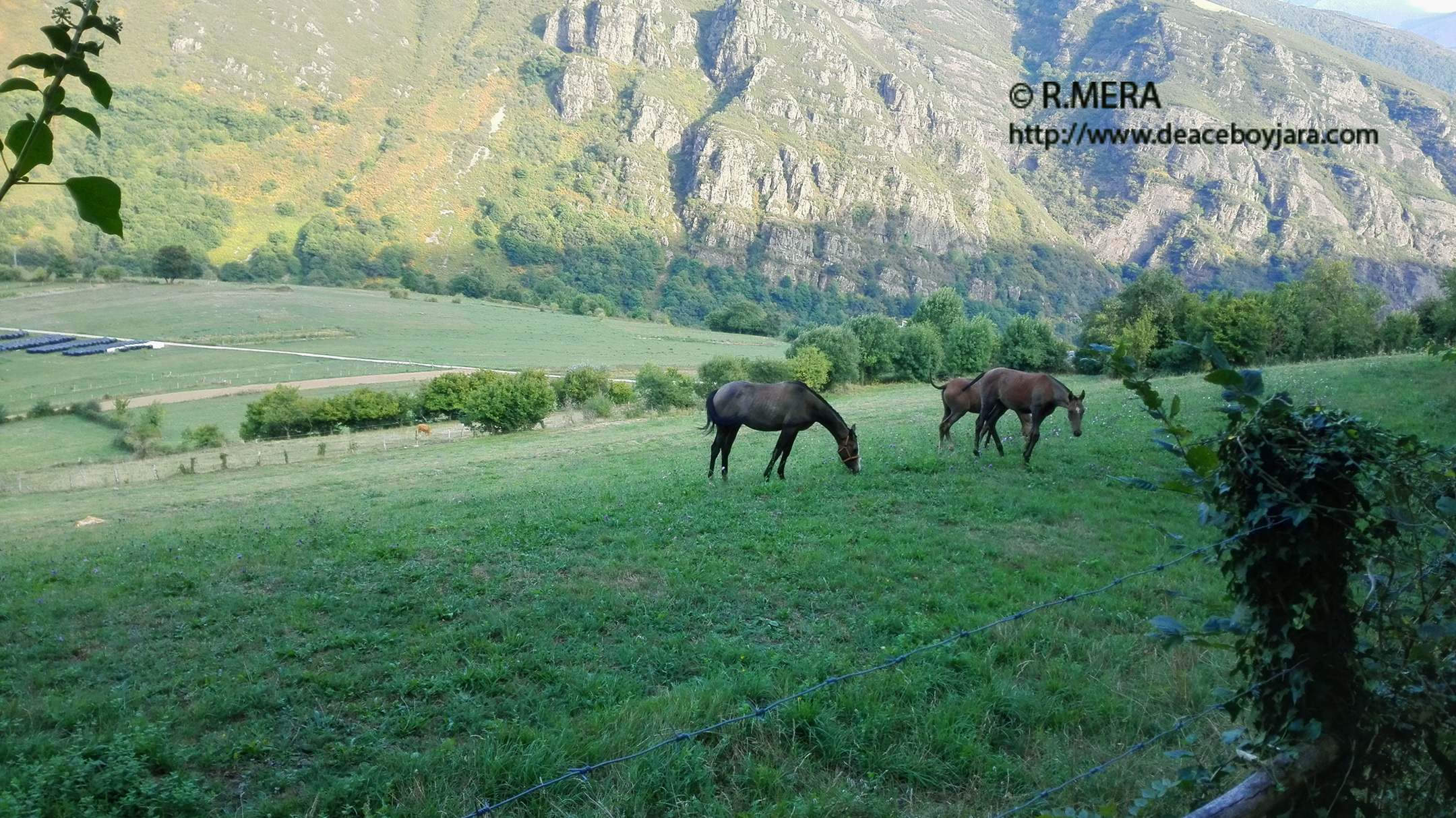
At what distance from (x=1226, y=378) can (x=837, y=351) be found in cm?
5457

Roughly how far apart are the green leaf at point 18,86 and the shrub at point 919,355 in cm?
6206

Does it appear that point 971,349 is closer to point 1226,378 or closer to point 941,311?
point 941,311

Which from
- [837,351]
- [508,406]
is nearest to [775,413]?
[508,406]

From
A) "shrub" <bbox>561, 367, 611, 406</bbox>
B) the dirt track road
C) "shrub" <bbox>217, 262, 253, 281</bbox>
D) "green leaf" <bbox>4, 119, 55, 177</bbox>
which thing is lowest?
the dirt track road

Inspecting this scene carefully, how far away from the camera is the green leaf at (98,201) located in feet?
3.45

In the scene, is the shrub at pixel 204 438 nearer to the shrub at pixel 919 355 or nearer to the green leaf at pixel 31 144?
the shrub at pixel 919 355

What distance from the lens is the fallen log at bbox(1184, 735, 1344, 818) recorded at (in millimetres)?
2709

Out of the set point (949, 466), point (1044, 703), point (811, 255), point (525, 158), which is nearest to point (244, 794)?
point (1044, 703)

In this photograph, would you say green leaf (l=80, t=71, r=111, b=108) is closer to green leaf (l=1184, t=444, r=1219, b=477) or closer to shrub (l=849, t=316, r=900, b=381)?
green leaf (l=1184, t=444, r=1219, b=477)

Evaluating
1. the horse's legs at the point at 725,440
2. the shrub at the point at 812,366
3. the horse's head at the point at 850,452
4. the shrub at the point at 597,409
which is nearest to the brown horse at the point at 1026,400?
the horse's head at the point at 850,452

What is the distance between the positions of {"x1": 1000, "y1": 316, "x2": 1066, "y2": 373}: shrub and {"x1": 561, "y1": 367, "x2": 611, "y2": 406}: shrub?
32578mm

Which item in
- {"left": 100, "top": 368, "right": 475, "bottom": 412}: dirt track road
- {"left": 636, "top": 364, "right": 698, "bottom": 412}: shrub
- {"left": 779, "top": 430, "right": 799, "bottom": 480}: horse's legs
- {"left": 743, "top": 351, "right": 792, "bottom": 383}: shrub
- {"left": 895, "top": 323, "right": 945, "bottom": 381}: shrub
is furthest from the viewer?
{"left": 895, "top": 323, "right": 945, "bottom": 381}: shrub

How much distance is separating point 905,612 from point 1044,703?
1.80 metres

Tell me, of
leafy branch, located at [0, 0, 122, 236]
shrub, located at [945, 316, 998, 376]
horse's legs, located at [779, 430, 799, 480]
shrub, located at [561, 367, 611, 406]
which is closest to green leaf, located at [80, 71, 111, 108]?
leafy branch, located at [0, 0, 122, 236]
